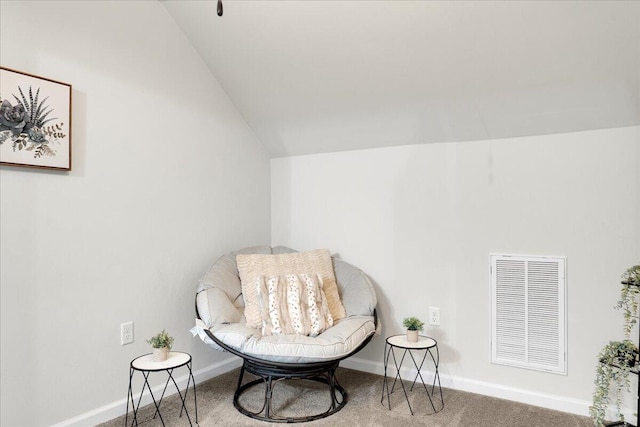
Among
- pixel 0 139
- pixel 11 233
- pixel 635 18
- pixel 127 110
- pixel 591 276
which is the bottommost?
pixel 591 276

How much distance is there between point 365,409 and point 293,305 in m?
0.71

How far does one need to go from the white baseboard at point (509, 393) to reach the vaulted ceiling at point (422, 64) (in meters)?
1.50

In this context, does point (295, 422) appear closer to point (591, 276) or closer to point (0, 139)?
point (591, 276)

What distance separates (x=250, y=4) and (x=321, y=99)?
0.74 metres

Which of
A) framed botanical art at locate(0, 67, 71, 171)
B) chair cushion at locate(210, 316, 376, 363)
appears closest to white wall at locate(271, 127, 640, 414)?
chair cushion at locate(210, 316, 376, 363)

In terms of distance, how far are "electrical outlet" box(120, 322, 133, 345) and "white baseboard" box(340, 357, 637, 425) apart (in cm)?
156

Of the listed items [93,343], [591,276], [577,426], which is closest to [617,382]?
[577,426]

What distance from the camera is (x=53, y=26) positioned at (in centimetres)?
219

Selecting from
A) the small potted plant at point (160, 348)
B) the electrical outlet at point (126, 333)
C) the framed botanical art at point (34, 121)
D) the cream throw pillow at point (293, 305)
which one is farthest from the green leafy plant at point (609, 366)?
the framed botanical art at point (34, 121)

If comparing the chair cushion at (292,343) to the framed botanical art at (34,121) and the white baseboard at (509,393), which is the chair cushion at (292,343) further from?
the framed botanical art at (34,121)

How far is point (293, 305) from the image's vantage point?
266 centimetres

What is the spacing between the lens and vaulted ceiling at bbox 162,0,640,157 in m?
2.10

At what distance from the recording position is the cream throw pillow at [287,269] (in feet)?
9.32

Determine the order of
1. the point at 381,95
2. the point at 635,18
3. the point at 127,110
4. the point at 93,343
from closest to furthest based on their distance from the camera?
the point at 635,18 → the point at 93,343 → the point at 127,110 → the point at 381,95
